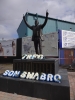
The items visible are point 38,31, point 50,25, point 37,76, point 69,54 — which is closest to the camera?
point 37,76

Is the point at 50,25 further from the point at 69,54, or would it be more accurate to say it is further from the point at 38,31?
the point at 38,31

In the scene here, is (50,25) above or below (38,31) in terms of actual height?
above

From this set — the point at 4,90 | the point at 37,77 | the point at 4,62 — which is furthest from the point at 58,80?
the point at 4,62

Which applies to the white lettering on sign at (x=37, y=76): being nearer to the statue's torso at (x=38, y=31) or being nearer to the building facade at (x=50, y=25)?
the statue's torso at (x=38, y=31)

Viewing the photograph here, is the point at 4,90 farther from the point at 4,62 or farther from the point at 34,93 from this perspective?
the point at 4,62

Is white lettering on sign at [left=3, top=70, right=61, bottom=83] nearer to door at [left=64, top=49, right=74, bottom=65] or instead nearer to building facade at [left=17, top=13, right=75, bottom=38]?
door at [left=64, top=49, right=74, bottom=65]

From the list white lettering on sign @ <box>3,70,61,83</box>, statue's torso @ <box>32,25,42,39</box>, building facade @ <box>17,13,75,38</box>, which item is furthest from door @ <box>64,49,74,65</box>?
white lettering on sign @ <box>3,70,61,83</box>

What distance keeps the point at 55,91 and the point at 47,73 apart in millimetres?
1225

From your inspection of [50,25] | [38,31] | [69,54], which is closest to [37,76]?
[38,31]

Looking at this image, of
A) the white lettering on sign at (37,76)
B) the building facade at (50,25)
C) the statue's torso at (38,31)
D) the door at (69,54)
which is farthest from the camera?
the building facade at (50,25)

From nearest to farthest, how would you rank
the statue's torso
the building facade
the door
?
the statue's torso → the door → the building facade

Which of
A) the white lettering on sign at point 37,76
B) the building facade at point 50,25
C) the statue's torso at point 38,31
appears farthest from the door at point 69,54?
the white lettering on sign at point 37,76

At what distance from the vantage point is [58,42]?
1625 cm

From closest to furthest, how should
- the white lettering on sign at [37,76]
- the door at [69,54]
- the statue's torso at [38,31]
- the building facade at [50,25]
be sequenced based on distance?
1. the white lettering on sign at [37,76]
2. the statue's torso at [38,31]
3. the door at [69,54]
4. the building facade at [50,25]
